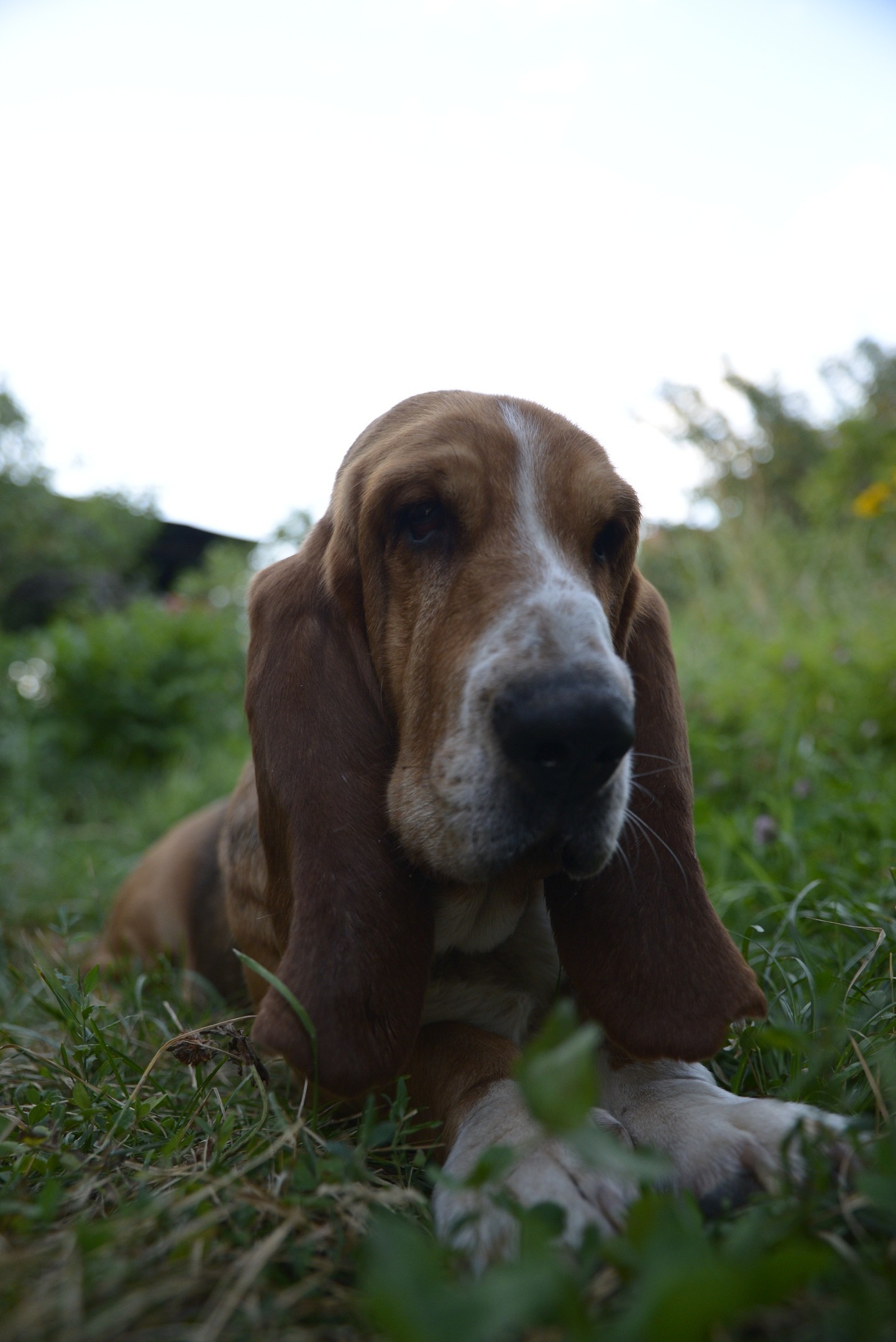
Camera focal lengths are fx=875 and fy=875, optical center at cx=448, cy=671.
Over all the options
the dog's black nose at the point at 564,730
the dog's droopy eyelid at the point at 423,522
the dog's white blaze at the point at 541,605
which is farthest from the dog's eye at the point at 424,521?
the dog's black nose at the point at 564,730

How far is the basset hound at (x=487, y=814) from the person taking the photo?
4.68ft

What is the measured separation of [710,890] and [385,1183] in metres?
1.57

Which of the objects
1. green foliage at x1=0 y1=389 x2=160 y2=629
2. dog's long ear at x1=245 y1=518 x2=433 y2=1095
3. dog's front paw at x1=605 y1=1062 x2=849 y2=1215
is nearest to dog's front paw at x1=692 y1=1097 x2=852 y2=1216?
dog's front paw at x1=605 y1=1062 x2=849 y2=1215

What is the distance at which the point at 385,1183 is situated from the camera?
1.35 metres

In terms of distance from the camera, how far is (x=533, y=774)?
4.85ft

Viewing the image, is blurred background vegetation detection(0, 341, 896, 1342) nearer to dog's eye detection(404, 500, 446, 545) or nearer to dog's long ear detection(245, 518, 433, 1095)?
dog's long ear detection(245, 518, 433, 1095)

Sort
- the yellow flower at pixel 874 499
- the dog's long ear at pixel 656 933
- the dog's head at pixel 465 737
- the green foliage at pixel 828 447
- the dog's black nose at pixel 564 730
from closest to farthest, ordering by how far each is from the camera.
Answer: the dog's black nose at pixel 564 730 < the dog's head at pixel 465 737 < the dog's long ear at pixel 656 933 < the yellow flower at pixel 874 499 < the green foliage at pixel 828 447

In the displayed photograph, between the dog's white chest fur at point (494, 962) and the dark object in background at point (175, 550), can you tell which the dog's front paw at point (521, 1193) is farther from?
the dark object in background at point (175, 550)

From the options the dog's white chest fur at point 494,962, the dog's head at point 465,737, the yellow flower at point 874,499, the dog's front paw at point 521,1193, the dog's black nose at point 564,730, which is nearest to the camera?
the dog's front paw at point 521,1193

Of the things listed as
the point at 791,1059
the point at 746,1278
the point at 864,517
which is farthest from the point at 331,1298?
the point at 864,517

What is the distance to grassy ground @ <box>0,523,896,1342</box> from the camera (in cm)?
75

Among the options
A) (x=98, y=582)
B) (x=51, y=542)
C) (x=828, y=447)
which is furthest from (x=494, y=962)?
(x=51, y=542)

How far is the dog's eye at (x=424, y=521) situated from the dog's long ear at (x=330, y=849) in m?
0.23

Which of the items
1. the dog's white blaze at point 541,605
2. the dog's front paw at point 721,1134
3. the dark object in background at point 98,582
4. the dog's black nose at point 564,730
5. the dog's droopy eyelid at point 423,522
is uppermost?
the dark object in background at point 98,582
